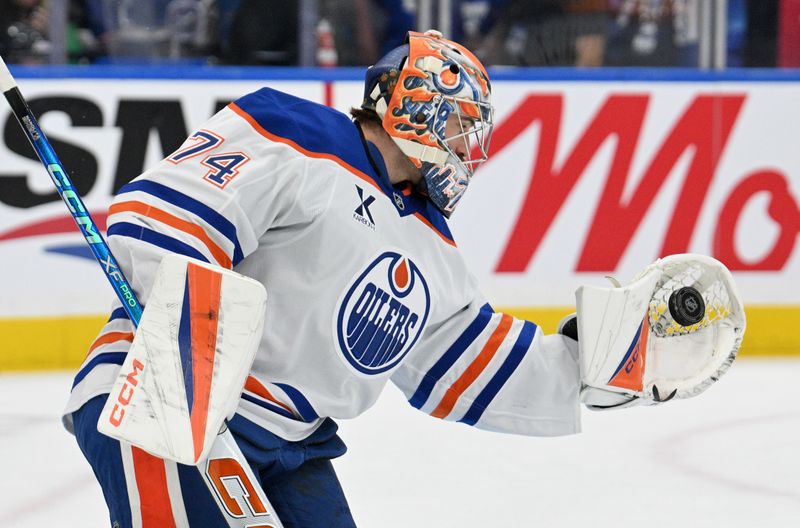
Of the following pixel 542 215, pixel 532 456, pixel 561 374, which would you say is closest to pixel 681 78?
pixel 542 215

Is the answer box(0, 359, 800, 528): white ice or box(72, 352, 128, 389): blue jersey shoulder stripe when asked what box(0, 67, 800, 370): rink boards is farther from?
box(72, 352, 128, 389): blue jersey shoulder stripe

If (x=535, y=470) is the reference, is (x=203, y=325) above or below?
above

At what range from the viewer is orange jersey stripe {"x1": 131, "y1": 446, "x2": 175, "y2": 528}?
1.63m

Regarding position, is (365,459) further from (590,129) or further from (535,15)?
(535,15)

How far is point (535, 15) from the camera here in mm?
4781

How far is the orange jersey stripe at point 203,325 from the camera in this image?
1484 mm

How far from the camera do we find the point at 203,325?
1.50 m

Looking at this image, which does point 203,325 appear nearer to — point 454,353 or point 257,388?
point 257,388

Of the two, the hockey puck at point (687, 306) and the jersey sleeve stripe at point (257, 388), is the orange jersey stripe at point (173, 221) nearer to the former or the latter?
the jersey sleeve stripe at point (257, 388)

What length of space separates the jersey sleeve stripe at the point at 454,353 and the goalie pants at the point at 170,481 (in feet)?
0.98

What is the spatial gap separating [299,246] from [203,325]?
0.82ft

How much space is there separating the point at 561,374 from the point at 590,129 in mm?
2610

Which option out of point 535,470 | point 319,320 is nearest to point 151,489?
point 319,320

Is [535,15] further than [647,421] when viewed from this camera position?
Yes
